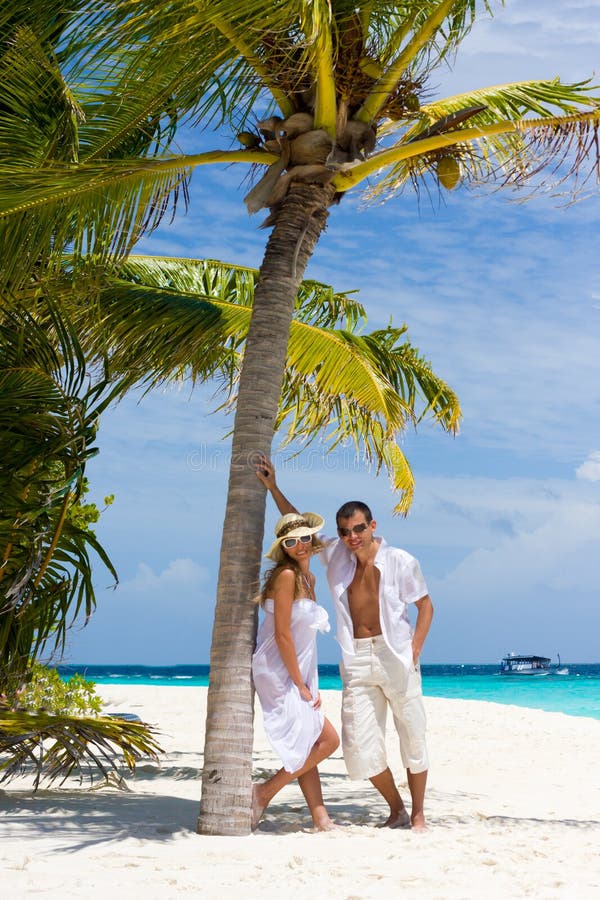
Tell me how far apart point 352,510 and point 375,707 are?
46.5 inches

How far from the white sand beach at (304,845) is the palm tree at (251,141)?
1.84 feet

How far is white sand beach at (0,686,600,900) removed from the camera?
4305 millimetres

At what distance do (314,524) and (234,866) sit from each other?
75.6 inches

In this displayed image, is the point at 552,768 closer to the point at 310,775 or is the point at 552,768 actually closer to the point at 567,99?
the point at 310,775

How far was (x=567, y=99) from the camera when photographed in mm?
6785

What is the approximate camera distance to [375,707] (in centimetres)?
574

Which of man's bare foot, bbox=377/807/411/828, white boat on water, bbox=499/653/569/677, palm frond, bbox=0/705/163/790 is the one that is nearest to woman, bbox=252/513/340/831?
man's bare foot, bbox=377/807/411/828

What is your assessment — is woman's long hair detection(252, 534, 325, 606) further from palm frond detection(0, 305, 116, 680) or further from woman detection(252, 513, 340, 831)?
palm frond detection(0, 305, 116, 680)

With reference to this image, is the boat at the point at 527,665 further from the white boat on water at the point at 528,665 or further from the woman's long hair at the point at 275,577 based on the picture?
the woman's long hair at the point at 275,577

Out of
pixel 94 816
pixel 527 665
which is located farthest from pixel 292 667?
pixel 527 665

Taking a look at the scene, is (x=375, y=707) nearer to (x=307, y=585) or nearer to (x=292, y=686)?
(x=292, y=686)

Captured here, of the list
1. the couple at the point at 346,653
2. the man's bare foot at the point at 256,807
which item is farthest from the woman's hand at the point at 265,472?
the man's bare foot at the point at 256,807

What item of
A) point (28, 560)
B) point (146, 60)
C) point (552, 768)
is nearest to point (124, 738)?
point (28, 560)

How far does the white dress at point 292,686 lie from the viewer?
17.7ft
